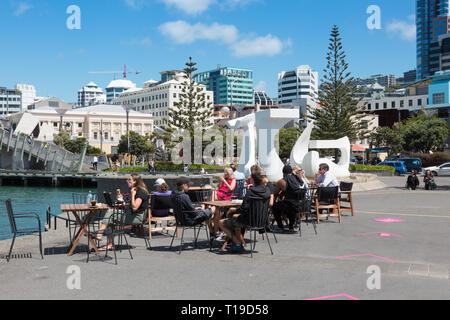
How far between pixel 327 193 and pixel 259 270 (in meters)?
5.26

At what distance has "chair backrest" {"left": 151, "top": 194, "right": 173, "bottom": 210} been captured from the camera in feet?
30.5

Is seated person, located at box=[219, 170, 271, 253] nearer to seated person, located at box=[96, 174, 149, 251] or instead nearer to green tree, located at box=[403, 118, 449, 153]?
seated person, located at box=[96, 174, 149, 251]

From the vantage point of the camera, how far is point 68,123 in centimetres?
12800

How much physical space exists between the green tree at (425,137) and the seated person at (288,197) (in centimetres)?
6025

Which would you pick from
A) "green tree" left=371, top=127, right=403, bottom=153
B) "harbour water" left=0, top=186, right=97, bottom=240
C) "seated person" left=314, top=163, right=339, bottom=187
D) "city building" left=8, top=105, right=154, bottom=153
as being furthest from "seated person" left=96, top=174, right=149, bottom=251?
"city building" left=8, top=105, right=154, bottom=153

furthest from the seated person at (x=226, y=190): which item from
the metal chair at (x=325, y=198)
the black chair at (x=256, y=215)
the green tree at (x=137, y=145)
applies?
the green tree at (x=137, y=145)

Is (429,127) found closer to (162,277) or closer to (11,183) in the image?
(11,183)

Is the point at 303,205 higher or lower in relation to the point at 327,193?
lower

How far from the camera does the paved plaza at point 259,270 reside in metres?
5.64

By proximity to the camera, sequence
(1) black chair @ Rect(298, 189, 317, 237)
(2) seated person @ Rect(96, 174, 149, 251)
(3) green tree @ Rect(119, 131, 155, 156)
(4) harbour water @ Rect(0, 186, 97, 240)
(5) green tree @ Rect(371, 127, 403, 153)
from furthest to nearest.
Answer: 1. (3) green tree @ Rect(119, 131, 155, 156)
2. (5) green tree @ Rect(371, 127, 403, 153)
3. (4) harbour water @ Rect(0, 186, 97, 240)
4. (1) black chair @ Rect(298, 189, 317, 237)
5. (2) seated person @ Rect(96, 174, 149, 251)

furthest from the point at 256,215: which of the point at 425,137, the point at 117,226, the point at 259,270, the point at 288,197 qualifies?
the point at 425,137

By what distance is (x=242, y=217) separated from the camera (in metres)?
7.88

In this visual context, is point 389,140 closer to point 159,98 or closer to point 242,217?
point 242,217

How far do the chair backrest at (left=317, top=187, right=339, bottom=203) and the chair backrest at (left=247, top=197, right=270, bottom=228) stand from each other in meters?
4.02
